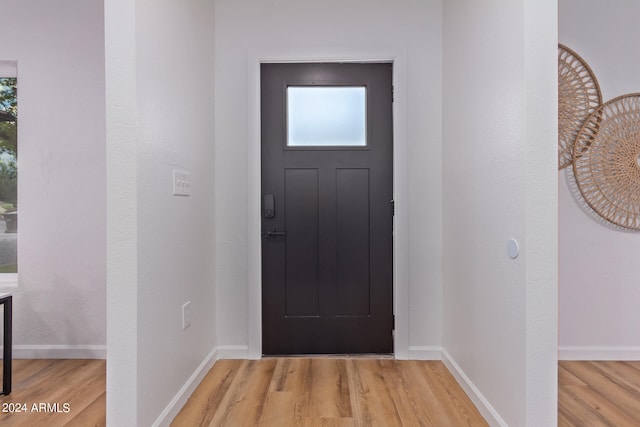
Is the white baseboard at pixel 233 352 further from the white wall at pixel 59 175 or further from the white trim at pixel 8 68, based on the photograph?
the white trim at pixel 8 68

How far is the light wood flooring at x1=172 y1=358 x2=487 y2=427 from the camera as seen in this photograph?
1.79 m

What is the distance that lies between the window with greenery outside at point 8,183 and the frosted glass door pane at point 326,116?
196 cm

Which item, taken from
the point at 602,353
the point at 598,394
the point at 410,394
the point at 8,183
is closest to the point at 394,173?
the point at 410,394

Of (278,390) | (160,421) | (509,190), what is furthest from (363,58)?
(160,421)

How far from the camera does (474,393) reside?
1.95 metres

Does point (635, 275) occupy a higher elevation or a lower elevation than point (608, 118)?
lower

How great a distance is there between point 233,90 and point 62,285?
1.76 meters

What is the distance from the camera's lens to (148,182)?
1.59m

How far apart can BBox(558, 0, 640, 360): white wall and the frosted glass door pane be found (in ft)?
4.52

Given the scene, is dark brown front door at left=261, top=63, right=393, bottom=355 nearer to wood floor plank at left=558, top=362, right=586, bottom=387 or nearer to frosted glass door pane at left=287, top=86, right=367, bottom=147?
frosted glass door pane at left=287, top=86, right=367, bottom=147

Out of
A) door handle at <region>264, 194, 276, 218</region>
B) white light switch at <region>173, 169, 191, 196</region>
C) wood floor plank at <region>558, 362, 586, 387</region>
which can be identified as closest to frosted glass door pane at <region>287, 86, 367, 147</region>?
door handle at <region>264, 194, 276, 218</region>

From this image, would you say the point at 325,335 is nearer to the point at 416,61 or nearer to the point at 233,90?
the point at 233,90

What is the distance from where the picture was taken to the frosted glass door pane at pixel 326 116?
2.56 metres

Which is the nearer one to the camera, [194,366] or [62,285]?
[194,366]
